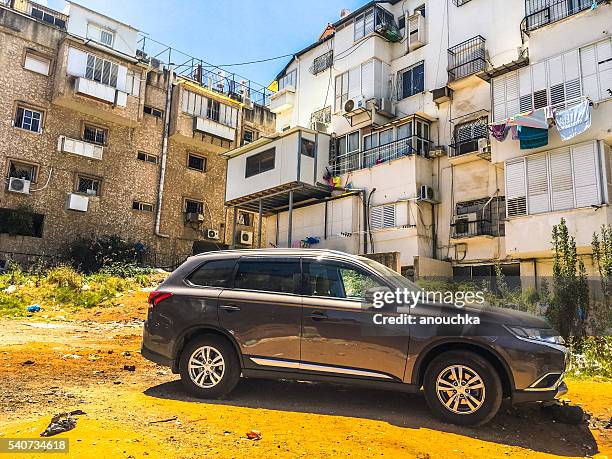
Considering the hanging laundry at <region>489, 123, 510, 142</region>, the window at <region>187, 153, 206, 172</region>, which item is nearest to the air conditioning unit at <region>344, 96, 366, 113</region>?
the hanging laundry at <region>489, 123, 510, 142</region>

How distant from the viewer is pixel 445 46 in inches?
762

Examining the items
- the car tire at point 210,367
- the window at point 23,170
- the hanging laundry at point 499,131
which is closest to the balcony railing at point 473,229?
the hanging laundry at point 499,131

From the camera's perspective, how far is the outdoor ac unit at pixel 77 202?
23672 millimetres

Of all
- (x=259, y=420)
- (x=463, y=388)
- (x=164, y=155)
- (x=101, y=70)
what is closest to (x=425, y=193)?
(x=463, y=388)

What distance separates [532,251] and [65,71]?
22353 mm

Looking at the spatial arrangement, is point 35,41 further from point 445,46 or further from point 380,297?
point 380,297

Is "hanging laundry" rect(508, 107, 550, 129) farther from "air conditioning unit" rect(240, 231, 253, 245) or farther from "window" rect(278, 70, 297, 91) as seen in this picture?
"air conditioning unit" rect(240, 231, 253, 245)

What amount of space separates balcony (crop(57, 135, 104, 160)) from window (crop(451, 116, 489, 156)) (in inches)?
704

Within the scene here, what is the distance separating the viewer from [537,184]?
14.8 m

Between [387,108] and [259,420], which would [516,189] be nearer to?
[387,108]

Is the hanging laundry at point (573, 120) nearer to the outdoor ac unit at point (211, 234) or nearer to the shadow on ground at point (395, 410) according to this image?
the shadow on ground at point (395, 410)

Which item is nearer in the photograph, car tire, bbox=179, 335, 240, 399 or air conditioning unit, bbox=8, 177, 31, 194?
car tire, bbox=179, 335, 240, 399

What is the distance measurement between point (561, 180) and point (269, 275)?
1189 centimetres

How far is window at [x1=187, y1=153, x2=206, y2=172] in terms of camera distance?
28.8m
